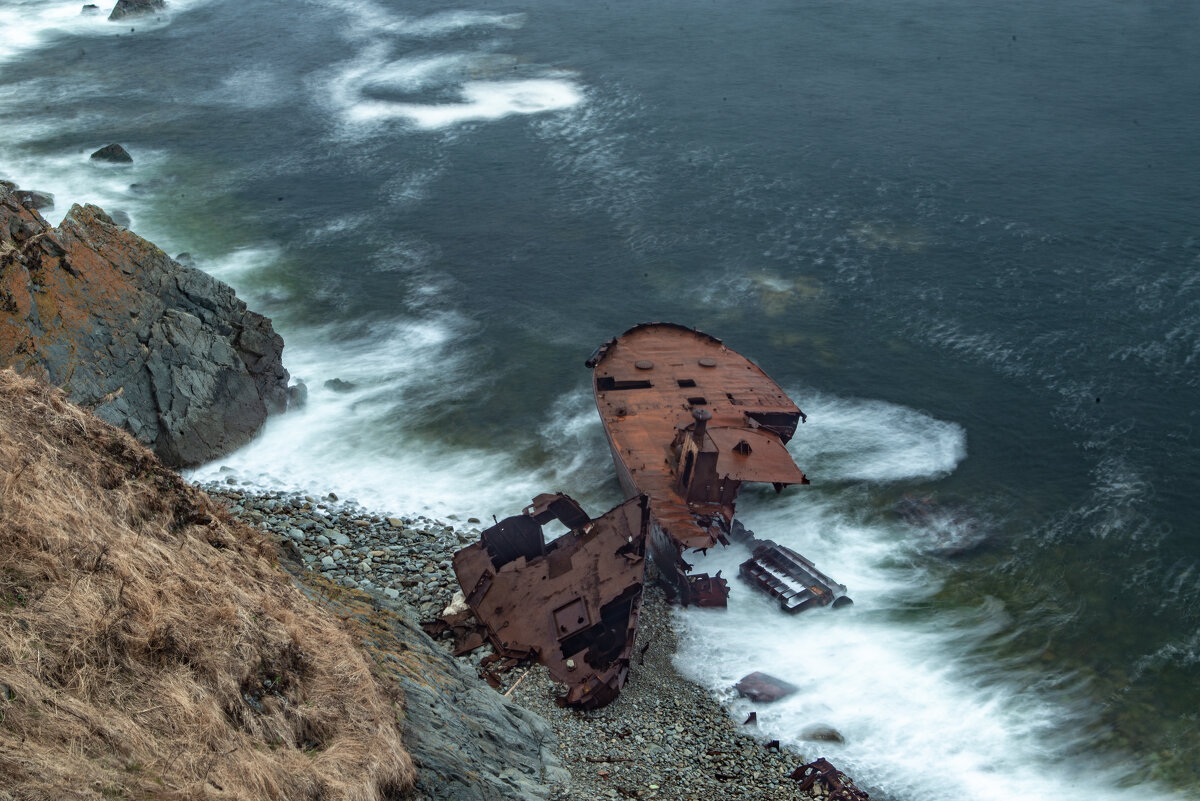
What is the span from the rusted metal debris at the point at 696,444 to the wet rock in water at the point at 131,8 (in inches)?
3435

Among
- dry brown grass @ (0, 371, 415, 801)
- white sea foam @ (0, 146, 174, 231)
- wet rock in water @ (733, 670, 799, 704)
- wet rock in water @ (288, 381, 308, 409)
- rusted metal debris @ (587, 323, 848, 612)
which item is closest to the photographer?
dry brown grass @ (0, 371, 415, 801)

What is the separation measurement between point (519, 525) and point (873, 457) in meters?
18.1

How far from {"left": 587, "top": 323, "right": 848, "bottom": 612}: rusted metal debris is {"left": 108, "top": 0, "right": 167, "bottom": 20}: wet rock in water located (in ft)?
286

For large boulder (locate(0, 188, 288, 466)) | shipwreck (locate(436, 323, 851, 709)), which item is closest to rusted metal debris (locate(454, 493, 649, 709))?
shipwreck (locate(436, 323, 851, 709))

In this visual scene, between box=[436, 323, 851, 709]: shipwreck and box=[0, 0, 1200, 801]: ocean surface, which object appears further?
box=[0, 0, 1200, 801]: ocean surface

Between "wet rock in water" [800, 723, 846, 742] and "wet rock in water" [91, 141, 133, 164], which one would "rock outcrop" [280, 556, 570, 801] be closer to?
"wet rock in water" [800, 723, 846, 742]

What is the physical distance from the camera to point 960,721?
1134 inches

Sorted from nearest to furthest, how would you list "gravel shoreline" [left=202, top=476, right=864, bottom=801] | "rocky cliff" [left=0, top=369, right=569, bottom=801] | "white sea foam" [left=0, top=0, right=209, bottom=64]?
"rocky cliff" [left=0, top=369, right=569, bottom=801] < "gravel shoreline" [left=202, top=476, right=864, bottom=801] < "white sea foam" [left=0, top=0, right=209, bottom=64]

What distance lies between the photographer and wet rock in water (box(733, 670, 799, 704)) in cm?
2795

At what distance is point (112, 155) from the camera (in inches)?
2682

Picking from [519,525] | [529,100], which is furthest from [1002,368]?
[529,100]

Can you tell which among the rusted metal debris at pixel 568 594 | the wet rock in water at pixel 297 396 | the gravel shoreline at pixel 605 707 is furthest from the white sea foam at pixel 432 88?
the rusted metal debris at pixel 568 594

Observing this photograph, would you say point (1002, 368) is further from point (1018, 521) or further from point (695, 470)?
point (695, 470)

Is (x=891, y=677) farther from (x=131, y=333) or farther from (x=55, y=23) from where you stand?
(x=55, y=23)
